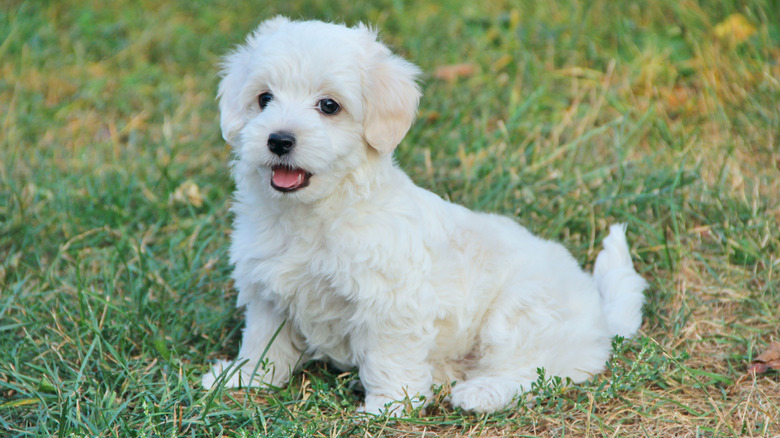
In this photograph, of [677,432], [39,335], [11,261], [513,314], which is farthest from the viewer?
[11,261]

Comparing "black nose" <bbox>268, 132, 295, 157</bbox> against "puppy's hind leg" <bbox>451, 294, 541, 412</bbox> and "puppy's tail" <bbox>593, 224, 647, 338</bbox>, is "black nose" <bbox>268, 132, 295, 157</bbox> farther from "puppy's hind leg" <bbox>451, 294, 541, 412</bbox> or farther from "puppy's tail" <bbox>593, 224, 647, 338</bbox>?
"puppy's tail" <bbox>593, 224, 647, 338</bbox>

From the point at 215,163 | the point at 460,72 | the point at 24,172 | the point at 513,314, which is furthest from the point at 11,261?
the point at 460,72

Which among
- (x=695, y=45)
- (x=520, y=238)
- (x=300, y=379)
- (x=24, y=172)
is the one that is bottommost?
(x=300, y=379)

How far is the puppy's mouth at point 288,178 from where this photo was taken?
302 cm

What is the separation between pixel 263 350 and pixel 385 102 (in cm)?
125

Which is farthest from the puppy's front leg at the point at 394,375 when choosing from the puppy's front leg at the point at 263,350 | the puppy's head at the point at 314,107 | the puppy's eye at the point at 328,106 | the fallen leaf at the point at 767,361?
the fallen leaf at the point at 767,361

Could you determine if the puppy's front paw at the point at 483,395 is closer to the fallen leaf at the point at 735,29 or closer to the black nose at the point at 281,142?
the black nose at the point at 281,142

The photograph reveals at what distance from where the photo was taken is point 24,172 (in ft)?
16.7

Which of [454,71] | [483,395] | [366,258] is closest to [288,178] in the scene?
[366,258]

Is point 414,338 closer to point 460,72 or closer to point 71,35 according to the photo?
point 460,72

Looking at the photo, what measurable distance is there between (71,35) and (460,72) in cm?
345

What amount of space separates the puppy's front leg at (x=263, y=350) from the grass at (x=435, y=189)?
0.11 meters

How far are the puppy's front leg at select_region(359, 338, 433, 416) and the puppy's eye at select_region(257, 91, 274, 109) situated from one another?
107 centimetres

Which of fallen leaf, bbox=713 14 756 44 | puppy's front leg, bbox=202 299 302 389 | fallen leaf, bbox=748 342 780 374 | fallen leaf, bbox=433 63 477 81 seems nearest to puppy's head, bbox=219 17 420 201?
puppy's front leg, bbox=202 299 302 389
